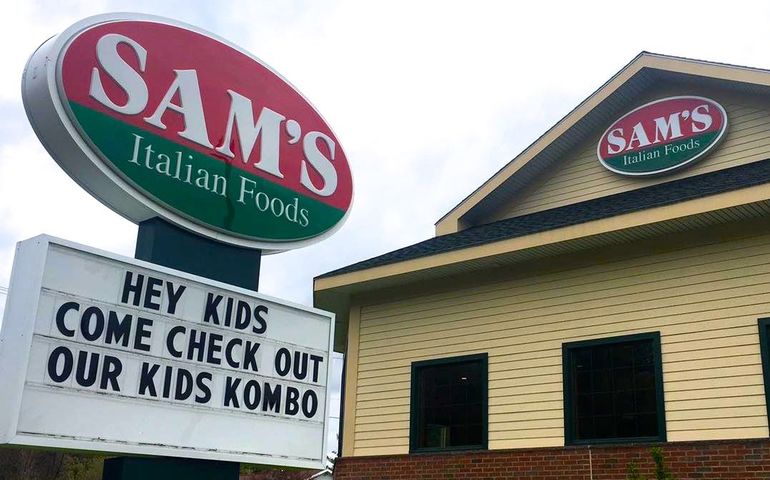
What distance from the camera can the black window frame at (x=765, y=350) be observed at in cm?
1092

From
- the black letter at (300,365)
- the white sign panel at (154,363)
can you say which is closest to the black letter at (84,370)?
the white sign panel at (154,363)

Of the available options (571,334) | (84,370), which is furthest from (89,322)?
(571,334)

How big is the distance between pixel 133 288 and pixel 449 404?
8553 mm

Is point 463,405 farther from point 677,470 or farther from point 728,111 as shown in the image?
point 728,111

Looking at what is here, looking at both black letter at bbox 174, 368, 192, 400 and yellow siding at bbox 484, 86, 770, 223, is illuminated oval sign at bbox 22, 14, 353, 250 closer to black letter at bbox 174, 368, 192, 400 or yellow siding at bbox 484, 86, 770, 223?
black letter at bbox 174, 368, 192, 400

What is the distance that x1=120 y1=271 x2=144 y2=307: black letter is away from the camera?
645 cm

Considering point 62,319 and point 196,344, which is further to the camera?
point 196,344

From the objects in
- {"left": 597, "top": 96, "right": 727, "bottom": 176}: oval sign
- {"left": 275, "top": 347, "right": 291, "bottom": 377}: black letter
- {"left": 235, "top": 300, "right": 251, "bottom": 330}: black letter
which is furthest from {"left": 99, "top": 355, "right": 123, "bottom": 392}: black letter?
{"left": 597, "top": 96, "right": 727, "bottom": 176}: oval sign

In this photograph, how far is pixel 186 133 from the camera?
7125mm

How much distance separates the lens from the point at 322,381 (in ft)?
26.0

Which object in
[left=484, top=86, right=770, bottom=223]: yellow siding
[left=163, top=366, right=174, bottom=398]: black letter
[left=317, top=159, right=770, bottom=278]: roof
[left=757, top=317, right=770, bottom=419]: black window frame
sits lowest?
[left=163, top=366, right=174, bottom=398]: black letter

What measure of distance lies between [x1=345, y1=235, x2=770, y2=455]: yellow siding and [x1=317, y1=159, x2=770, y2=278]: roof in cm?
81

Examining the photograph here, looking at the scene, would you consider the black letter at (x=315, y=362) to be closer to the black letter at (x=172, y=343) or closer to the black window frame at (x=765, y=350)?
the black letter at (x=172, y=343)

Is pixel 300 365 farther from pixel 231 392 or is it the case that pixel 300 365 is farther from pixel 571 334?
pixel 571 334
